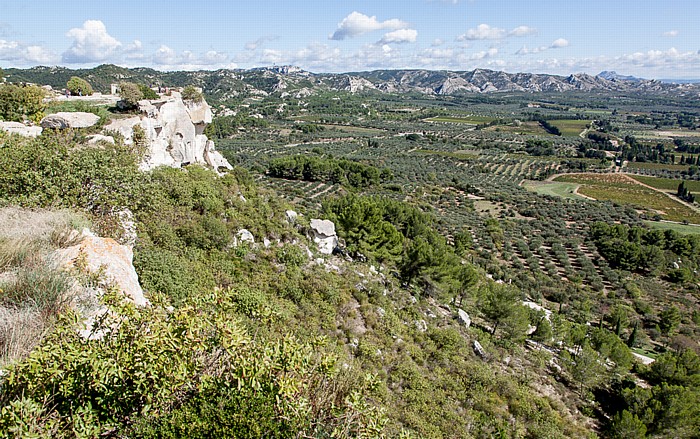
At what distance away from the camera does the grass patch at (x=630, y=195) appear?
251 feet

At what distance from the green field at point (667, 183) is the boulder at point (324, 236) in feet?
346

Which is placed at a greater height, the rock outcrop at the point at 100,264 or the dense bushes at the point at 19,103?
the dense bushes at the point at 19,103

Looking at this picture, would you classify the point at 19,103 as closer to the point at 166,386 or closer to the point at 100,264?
the point at 100,264

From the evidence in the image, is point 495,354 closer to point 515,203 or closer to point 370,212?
point 370,212

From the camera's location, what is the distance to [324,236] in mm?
26625

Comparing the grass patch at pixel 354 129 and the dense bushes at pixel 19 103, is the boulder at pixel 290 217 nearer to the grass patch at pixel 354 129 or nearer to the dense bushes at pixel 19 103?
the dense bushes at pixel 19 103

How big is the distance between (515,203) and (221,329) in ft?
259

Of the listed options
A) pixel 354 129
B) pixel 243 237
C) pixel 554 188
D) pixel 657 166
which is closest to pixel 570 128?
pixel 657 166

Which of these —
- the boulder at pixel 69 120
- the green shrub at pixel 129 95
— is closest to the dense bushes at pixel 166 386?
the boulder at pixel 69 120

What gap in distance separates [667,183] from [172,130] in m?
121

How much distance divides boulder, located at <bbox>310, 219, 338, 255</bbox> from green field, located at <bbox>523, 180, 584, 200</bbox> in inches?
2964

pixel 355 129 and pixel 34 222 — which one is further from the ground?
pixel 34 222

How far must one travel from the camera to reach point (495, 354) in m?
21.2

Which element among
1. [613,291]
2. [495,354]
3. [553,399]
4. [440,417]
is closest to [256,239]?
[440,417]
